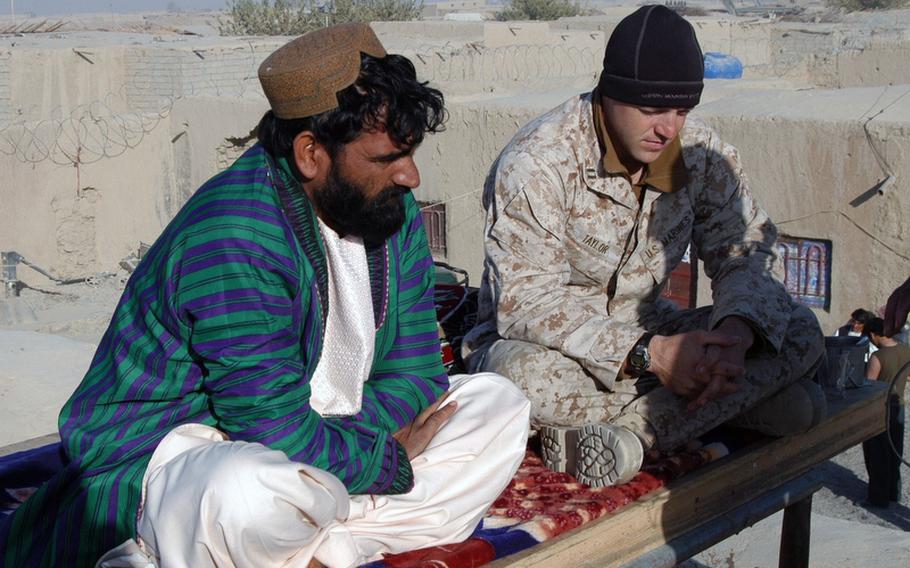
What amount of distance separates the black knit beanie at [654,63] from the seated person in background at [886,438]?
3172mm

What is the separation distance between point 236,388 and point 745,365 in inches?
65.8

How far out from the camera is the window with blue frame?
8.10 metres

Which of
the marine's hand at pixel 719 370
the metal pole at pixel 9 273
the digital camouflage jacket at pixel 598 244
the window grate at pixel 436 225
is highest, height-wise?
the digital camouflage jacket at pixel 598 244

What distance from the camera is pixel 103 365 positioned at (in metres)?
2.62

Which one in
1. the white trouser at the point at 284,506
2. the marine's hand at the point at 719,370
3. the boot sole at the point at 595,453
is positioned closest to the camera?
the white trouser at the point at 284,506

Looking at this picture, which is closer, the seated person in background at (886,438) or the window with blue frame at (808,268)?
the seated person in background at (886,438)

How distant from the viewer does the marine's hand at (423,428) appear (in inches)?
111

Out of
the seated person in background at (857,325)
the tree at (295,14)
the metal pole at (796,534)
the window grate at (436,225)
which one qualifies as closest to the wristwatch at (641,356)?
Answer: the metal pole at (796,534)

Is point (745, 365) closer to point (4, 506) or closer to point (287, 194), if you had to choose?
point (287, 194)

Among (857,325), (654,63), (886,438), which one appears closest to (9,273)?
(857,325)

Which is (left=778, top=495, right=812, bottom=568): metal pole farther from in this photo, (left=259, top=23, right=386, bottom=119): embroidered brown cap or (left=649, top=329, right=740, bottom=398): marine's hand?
(left=259, top=23, right=386, bottom=119): embroidered brown cap

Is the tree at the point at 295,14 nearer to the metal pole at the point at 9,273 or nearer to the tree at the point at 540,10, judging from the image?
the tree at the point at 540,10

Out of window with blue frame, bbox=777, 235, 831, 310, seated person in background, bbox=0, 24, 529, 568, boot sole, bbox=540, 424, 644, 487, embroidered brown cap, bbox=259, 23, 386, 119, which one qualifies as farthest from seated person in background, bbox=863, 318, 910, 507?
embroidered brown cap, bbox=259, 23, 386, 119

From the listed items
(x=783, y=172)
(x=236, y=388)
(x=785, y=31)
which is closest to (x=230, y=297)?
(x=236, y=388)
